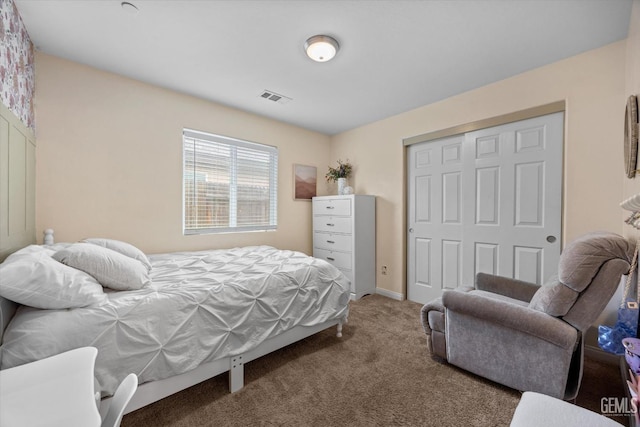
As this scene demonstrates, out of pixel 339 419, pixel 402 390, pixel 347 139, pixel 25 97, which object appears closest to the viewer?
pixel 339 419

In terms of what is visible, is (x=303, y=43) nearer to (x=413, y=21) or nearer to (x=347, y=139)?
(x=413, y=21)

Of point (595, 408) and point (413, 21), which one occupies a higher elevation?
point (413, 21)

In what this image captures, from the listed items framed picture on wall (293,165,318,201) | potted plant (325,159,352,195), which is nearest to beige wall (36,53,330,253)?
framed picture on wall (293,165,318,201)

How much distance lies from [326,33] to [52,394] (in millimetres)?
2347

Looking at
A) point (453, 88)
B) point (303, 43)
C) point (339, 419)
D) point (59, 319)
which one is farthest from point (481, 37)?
point (59, 319)

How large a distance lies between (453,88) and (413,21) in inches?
48.7

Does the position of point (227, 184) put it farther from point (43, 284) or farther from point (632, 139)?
point (632, 139)

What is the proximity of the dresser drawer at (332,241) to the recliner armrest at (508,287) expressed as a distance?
1595mm

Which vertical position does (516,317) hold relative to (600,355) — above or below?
above

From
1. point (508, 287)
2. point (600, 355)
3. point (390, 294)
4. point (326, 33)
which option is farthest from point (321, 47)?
point (600, 355)

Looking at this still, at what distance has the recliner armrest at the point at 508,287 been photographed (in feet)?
6.67

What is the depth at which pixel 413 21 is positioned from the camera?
5.81ft

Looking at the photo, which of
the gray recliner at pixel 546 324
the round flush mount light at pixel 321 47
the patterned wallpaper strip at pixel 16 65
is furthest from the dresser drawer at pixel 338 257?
the patterned wallpaper strip at pixel 16 65

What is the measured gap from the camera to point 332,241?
3717 millimetres
